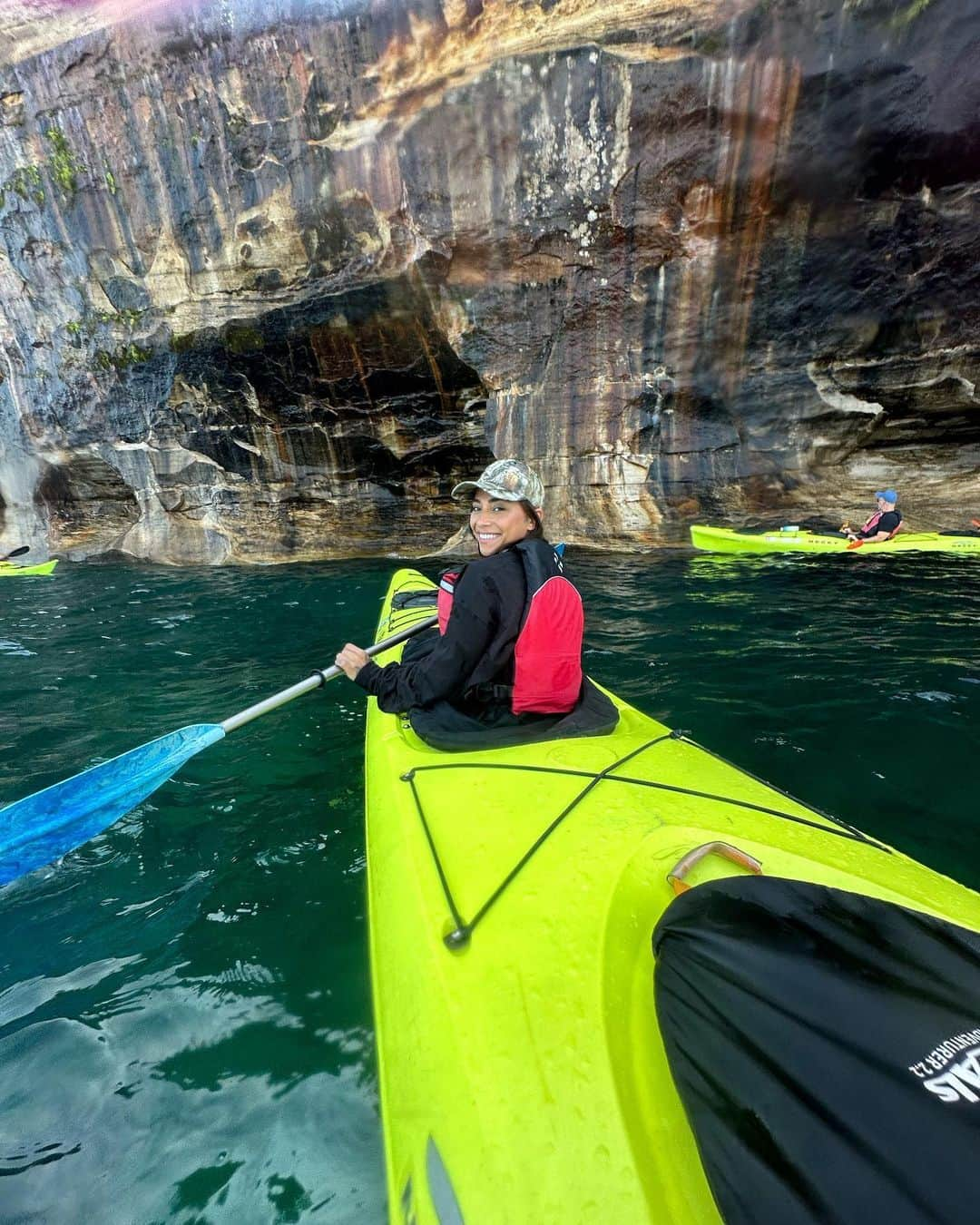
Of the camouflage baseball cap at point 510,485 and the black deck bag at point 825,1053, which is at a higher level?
the camouflage baseball cap at point 510,485

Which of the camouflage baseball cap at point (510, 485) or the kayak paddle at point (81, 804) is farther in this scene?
the camouflage baseball cap at point (510, 485)

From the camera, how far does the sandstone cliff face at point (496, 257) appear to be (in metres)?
9.10

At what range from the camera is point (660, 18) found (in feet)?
29.5

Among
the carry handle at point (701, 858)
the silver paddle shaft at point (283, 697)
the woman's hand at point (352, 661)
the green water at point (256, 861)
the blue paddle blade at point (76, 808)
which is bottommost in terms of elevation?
the green water at point (256, 861)

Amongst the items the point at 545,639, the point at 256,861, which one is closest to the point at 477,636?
the point at 545,639

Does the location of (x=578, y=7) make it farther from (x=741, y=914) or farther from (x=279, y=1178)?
(x=279, y=1178)

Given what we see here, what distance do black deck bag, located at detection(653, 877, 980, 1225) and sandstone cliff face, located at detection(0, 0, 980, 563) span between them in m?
11.0

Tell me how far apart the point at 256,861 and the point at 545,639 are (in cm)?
166

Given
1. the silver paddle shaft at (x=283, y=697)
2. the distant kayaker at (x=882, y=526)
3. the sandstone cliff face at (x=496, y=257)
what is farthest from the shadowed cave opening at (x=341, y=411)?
the silver paddle shaft at (x=283, y=697)

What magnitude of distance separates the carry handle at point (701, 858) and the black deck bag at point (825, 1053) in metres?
0.20

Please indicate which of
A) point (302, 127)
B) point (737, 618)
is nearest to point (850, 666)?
point (737, 618)

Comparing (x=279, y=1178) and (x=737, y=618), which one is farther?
(x=737, y=618)

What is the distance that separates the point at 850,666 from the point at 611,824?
3.74 m

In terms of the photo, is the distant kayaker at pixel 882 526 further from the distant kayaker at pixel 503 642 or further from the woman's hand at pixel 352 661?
the woman's hand at pixel 352 661
